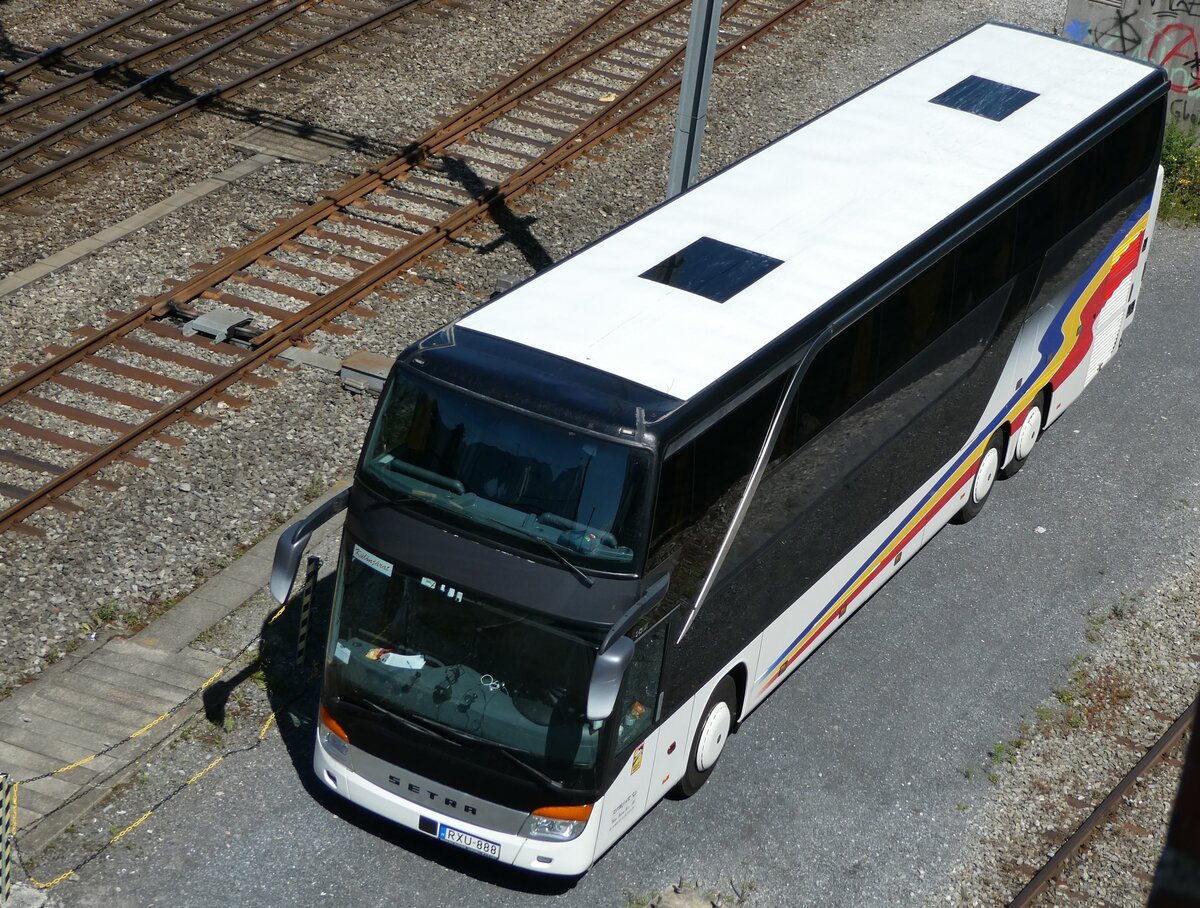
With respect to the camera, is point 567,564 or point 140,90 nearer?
point 567,564

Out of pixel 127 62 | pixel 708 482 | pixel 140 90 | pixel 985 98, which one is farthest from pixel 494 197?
pixel 708 482

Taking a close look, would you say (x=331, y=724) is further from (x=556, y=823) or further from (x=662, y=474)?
(x=662, y=474)

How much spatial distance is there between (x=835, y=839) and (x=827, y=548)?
2.17 m

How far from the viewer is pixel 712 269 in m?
10.2

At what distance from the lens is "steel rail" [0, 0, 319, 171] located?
17.5m

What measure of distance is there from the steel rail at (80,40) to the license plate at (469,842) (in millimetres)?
14170

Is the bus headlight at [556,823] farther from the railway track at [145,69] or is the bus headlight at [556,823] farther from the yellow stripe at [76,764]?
the railway track at [145,69]

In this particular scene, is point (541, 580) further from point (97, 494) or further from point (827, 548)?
point (97, 494)

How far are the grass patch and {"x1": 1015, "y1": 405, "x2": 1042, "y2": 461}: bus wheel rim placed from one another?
7187 mm

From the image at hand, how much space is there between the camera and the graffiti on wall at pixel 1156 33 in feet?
66.7

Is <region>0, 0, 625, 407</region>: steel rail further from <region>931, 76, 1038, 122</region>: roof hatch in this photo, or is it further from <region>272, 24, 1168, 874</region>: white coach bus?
<region>931, 76, 1038, 122</region>: roof hatch

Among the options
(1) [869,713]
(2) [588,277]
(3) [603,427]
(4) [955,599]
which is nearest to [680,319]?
(2) [588,277]

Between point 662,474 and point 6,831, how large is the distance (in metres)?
4.73

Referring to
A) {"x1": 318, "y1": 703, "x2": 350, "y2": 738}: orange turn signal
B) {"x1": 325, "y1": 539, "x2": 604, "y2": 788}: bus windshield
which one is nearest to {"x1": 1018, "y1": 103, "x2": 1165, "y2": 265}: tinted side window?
{"x1": 325, "y1": 539, "x2": 604, "y2": 788}: bus windshield
